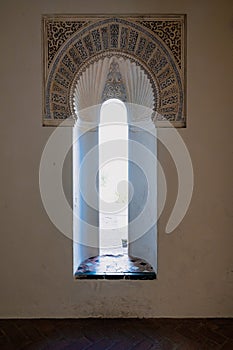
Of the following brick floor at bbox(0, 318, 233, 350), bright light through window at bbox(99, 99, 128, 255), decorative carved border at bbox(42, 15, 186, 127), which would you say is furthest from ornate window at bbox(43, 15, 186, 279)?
brick floor at bbox(0, 318, 233, 350)

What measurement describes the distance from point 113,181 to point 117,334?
5.07ft

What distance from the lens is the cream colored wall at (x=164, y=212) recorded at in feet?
8.34

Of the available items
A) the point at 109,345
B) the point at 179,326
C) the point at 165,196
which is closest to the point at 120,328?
the point at 109,345

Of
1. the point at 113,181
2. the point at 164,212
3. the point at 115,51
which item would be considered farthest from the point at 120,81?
the point at 164,212

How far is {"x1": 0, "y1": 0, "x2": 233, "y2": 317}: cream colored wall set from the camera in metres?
2.54

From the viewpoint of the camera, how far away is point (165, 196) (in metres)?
2.62

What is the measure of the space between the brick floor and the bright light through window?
3.16 feet

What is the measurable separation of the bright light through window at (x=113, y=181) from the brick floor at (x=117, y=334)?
3.16ft

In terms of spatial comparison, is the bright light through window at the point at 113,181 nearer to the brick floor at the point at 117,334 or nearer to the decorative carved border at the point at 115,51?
the decorative carved border at the point at 115,51

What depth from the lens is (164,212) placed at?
2613 millimetres

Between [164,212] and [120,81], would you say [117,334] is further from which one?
[120,81]

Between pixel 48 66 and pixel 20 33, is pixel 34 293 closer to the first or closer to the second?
pixel 48 66

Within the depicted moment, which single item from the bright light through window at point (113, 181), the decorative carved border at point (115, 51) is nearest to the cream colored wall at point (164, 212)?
the decorative carved border at point (115, 51)

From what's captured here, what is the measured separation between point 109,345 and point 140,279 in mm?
573
